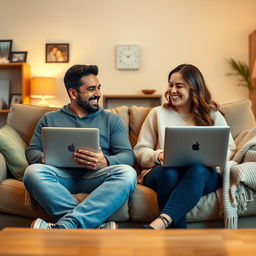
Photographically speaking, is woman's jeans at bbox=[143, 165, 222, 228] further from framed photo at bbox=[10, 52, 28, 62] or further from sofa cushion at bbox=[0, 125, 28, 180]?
framed photo at bbox=[10, 52, 28, 62]

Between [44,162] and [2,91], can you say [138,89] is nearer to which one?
[2,91]

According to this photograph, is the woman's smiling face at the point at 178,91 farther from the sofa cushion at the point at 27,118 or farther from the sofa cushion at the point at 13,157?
the sofa cushion at the point at 13,157

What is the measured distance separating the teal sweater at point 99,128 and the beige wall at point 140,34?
2.32m

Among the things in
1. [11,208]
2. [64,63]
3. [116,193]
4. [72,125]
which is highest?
[64,63]

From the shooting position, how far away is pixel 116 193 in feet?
Result: 5.56

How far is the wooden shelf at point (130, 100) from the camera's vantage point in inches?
171

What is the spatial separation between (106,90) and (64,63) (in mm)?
612

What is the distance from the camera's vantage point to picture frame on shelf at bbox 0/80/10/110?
452 centimetres

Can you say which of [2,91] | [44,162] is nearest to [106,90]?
[2,91]

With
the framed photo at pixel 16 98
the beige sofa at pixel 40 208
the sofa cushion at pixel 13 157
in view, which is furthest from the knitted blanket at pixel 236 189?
the framed photo at pixel 16 98

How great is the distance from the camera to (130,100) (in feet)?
14.6

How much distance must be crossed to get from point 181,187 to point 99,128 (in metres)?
0.65

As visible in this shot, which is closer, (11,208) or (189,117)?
(11,208)

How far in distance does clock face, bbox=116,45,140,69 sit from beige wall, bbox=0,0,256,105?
66 millimetres
